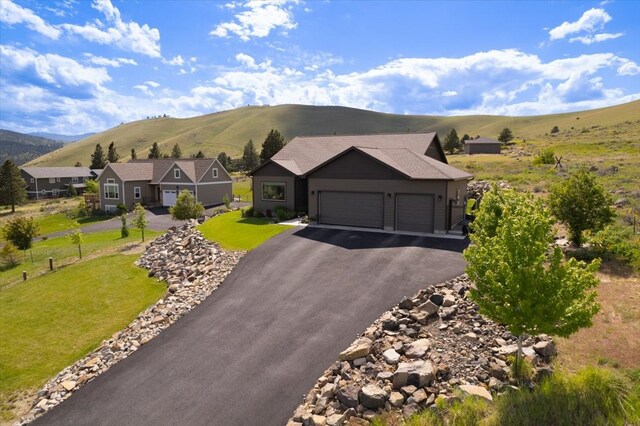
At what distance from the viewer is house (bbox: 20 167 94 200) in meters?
85.0

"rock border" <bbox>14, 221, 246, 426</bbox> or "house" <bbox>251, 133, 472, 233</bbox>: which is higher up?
"house" <bbox>251, 133, 472, 233</bbox>

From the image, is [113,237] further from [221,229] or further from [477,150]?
[477,150]

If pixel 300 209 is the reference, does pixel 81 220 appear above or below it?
below

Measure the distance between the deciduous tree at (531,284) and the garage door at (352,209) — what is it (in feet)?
52.9

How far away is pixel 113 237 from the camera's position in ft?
124

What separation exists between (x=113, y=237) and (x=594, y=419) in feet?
128

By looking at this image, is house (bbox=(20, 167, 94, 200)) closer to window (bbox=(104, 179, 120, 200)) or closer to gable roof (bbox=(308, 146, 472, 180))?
window (bbox=(104, 179, 120, 200))

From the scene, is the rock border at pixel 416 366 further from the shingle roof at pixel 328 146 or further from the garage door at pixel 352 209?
the shingle roof at pixel 328 146

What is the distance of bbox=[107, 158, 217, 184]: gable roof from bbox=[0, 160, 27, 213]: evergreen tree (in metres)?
25.6

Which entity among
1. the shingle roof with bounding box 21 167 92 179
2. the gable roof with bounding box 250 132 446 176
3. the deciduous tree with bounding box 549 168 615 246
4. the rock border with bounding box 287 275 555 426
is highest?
the gable roof with bounding box 250 132 446 176

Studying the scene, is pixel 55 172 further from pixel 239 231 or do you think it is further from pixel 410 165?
pixel 410 165

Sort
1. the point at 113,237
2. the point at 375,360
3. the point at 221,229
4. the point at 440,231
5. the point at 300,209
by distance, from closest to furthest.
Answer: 1. the point at 375,360
2. the point at 440,231
3. the point at 221,229
4. the point at 300,209
5. the point at 113,237

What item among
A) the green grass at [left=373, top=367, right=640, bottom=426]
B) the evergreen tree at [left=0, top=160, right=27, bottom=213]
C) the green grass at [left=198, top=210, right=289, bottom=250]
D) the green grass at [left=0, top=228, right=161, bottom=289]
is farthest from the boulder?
the evergreen tree at [left=0, top=160, right=27, bottom=213]

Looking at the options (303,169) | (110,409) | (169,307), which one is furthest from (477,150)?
(110,409)
